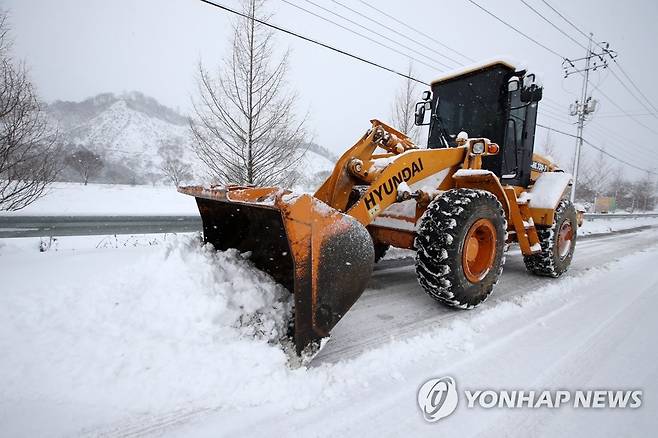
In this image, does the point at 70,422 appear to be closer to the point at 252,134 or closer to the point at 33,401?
the point at 33,401

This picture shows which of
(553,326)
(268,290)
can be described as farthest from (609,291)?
(268,290)

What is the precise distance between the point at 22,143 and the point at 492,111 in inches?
Result: 287

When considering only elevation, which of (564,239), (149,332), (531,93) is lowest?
(149,332)

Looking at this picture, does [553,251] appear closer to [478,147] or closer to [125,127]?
[478,147]

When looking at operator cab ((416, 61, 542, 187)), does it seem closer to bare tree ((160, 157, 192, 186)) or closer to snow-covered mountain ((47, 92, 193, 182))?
bare tree ((160, 157, 192, 186))

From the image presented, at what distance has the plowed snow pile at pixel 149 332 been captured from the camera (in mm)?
1767

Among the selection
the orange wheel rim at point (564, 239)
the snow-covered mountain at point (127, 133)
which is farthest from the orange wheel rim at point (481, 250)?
the snow-covered mountain at point (127, 133)

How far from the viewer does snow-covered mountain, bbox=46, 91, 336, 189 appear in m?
70.9

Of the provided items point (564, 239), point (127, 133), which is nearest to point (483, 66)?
point (564, 239)

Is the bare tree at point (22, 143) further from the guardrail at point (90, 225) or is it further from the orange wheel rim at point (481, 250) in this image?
the orange wheel rim at point (481, 250)

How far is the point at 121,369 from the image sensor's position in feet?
6.05

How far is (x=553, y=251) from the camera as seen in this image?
471 centimetres

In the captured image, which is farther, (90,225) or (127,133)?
(127,133)

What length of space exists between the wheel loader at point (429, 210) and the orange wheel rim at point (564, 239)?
19 millimetres
